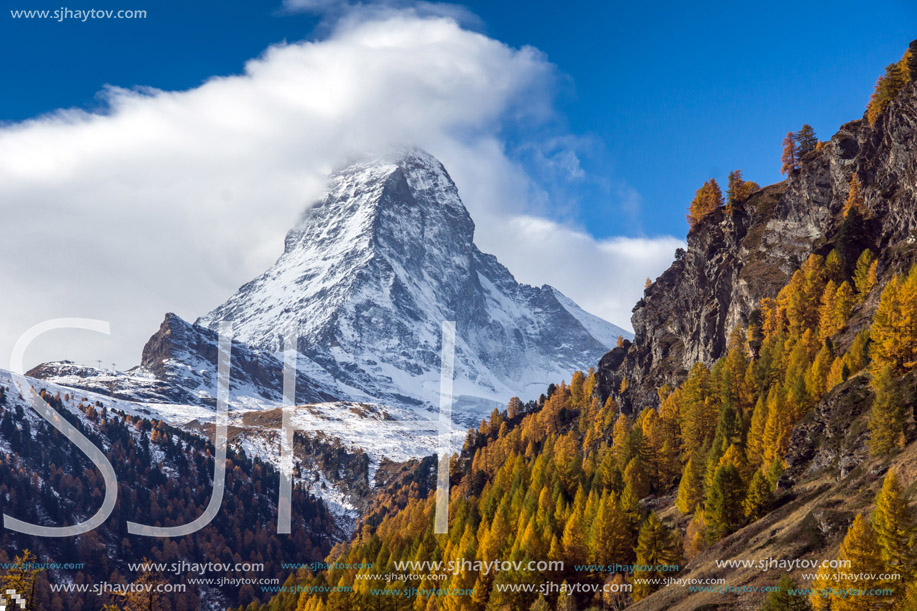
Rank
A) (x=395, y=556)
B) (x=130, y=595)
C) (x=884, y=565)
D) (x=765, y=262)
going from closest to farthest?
(x=884, y=565) → (x=130, y=595) → (x=395, y=556) → (x=765, y=262)

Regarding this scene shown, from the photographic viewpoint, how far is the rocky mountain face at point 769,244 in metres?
111

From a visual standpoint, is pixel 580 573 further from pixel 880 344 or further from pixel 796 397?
pixel 880 344

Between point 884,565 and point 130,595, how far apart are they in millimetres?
55703

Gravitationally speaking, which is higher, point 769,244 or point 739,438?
point 769,244

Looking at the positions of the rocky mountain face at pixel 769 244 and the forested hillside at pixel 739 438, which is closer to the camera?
the forested hillside at pixel 739 438

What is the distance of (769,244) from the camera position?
131 metres

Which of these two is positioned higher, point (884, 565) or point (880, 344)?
point (880, 344)

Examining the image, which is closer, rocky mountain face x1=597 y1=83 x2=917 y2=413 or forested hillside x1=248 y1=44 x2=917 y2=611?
forested hillside x1=248 y1=44 x2=917 y2=611

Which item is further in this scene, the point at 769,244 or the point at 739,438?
the point at 769,244

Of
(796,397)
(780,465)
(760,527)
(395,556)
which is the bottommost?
(395,556)

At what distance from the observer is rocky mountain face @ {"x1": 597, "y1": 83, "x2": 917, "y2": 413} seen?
110562 millimetres

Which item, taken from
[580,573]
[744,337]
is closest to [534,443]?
[744,337]

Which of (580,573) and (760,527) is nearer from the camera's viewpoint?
(760,527)

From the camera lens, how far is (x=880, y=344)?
79438 mm
